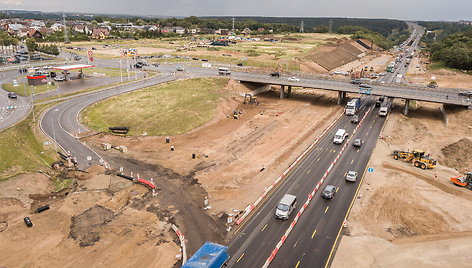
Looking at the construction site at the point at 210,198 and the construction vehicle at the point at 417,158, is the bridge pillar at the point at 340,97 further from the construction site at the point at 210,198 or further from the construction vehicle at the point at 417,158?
the construction vehicle at the point at 417,158

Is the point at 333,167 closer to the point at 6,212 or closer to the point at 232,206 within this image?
the point at 232,206

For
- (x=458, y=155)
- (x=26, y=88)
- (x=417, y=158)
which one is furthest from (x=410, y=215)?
(x=26, y=88)

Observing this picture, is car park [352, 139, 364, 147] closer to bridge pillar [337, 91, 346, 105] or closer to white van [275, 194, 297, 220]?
white van [275, 194, 297, 220]

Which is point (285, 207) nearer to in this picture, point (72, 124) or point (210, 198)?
point (210, 198)

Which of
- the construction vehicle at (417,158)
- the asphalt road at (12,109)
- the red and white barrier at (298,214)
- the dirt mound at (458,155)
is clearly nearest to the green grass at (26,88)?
the asphalt road at (12,109)

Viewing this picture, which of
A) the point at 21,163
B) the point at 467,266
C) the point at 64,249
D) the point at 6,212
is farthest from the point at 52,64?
the point at 467,266

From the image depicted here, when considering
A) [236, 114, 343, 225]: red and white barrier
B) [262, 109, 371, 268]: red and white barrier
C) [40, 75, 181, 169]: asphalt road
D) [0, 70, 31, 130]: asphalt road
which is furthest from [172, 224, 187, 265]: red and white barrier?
A: [0, 70, 31, 130]: asphalt road
